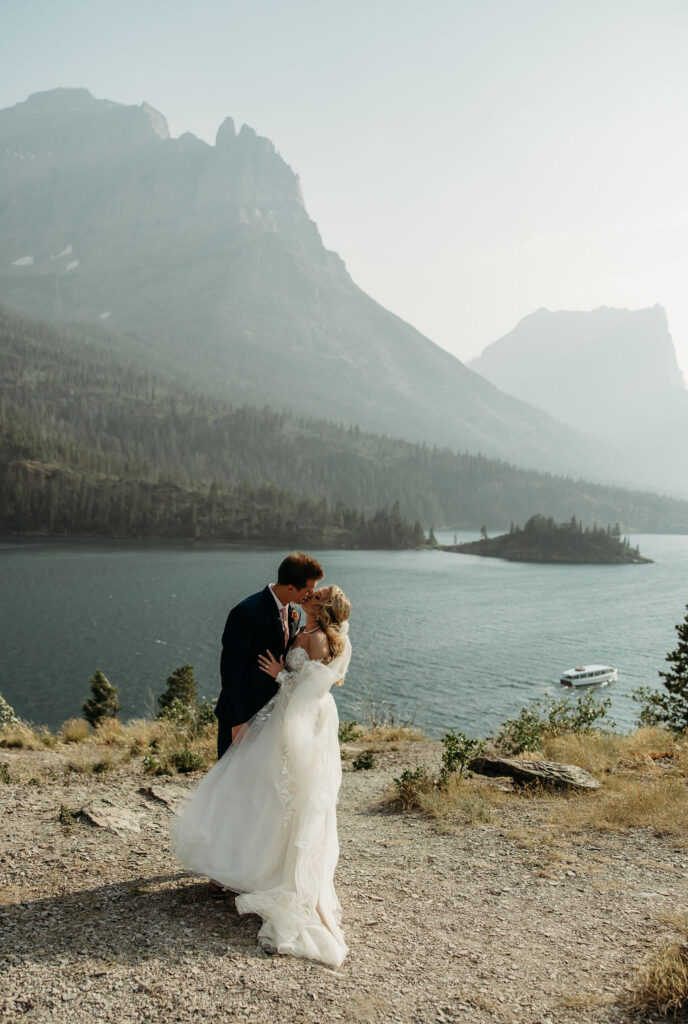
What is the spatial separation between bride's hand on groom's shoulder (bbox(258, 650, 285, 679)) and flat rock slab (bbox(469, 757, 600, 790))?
7499 millimetres

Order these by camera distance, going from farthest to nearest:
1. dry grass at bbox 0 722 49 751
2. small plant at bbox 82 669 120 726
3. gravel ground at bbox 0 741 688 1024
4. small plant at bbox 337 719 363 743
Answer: small plant at bbox 82 669 120 726
small plant at bbox 337 719 363 743
dry grass at bbox 0 722 49 751
gravel ground at bbox 0 741 688 1024

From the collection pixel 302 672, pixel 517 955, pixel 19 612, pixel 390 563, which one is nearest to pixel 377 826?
pixel 517 955

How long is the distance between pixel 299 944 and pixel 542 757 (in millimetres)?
10179

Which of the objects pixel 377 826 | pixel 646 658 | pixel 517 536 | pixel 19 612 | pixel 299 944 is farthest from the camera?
pixel 517 536

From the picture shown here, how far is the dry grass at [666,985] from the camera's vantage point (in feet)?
15.4

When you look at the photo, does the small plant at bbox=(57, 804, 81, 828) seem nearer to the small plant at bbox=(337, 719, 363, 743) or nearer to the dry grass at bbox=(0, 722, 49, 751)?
the dry grass at bbox=(0, 722, 49, 751)

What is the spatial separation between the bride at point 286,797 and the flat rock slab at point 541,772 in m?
6.62

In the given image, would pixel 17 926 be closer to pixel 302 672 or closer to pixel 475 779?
pixel 302 672

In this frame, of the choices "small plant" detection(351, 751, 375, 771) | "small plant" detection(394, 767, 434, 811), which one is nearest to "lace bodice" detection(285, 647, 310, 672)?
"small plant" detection(394, 767, 434, 811)

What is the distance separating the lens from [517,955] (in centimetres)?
586

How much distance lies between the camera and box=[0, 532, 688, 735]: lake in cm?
4650

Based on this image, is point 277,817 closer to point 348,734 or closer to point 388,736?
point 348,734

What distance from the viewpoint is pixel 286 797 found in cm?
598

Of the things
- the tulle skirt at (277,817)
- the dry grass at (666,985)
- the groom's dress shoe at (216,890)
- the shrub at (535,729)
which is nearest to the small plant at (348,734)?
the shrub at (535,729)
